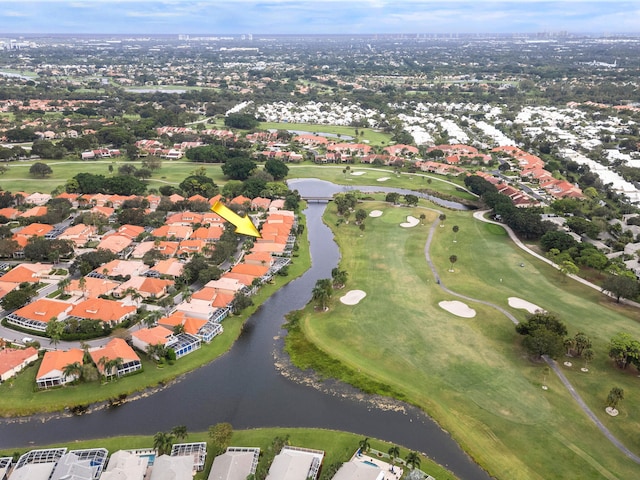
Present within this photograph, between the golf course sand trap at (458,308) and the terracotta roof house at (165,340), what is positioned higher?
the terracotta roof house at (165,340)

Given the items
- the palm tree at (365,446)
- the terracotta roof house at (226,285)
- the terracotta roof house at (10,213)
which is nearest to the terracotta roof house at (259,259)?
the terracotta roof house at (226,285)

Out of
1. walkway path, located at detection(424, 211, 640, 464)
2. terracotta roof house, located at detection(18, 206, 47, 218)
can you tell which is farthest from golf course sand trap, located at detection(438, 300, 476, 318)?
terracotta roof house, located at detection(18, 206, 47, 218)

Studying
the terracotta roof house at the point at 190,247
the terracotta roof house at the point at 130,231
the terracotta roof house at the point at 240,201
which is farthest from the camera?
the terracotta roof house at the point at 240,201

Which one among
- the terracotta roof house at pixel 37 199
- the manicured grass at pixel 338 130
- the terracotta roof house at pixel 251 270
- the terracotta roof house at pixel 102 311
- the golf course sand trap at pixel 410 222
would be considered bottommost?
the golf course sand trap at pixel 410 222

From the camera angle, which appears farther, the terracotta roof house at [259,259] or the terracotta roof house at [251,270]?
the terracotta roof house at [259,259]

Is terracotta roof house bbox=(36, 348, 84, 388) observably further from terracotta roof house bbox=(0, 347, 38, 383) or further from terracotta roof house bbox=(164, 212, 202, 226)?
terracotta roof house bbox=(164, 212, 202, 226)

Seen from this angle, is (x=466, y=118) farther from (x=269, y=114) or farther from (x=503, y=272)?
(x=503, y=272)

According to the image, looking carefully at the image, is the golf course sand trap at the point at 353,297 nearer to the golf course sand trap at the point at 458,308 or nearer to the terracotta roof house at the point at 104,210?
the golf course sand trap at the point at 458,308
